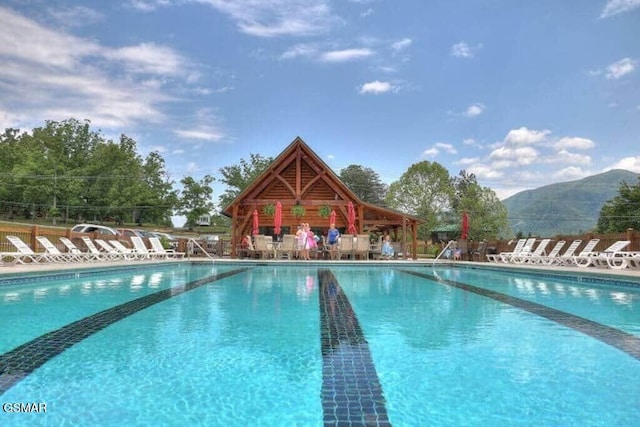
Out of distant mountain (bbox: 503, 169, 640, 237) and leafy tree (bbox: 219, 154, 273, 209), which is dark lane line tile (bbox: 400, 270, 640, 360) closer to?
leafy tree (bbox: 219, 154, 273, 209)

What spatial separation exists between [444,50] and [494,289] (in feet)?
65.6

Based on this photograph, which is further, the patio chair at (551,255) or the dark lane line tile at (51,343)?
the patio chair at (551,255)

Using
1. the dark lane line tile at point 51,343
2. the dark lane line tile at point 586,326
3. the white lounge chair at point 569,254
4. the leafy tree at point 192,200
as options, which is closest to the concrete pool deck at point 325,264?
the white lounge chair at point 569,254

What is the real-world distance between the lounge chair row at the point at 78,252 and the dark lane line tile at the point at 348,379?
10574mm

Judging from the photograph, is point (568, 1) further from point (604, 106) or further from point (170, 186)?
point (170, 186)

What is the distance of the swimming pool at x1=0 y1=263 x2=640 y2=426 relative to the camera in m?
2.91

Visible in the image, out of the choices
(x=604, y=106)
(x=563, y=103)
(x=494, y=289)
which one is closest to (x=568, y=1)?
(x=563, y=103)

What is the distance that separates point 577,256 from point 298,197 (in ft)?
43.4

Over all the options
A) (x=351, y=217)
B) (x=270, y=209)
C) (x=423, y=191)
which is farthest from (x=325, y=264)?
(x=423, y=191)

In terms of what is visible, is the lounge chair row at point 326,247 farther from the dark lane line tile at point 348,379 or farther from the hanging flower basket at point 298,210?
the dark lane line tile at point 348,379

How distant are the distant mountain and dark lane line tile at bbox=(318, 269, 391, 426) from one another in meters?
90.8

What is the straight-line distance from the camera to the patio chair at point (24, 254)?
1231cm

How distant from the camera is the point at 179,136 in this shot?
123ft

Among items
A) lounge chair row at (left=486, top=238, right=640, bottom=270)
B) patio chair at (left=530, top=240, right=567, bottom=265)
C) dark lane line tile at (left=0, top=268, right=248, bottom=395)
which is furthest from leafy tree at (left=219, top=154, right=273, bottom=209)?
dark lane line tile at (left=0, top=268, right=248, bottom=395)
